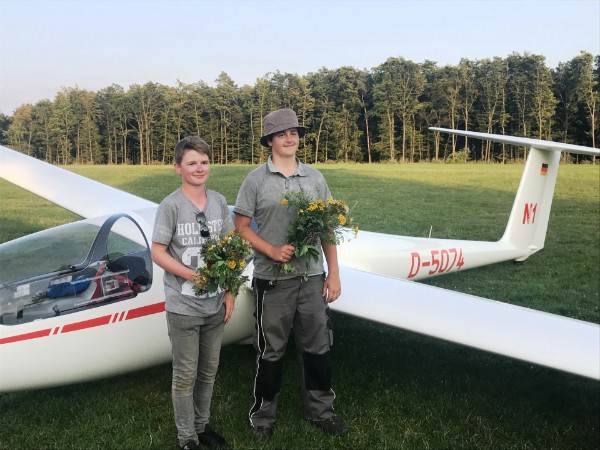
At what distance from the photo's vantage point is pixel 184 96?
24.8m

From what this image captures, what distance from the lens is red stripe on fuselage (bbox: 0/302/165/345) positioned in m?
3.11

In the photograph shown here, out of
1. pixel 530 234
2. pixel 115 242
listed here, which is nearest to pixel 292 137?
pixel 115 242

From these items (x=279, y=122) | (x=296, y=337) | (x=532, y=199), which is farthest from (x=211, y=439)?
(x=532, y=199)

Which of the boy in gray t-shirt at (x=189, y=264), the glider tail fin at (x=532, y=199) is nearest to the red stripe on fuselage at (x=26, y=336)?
the boy in gray t-shirt at (x=189, y=264)

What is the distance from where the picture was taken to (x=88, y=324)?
3322 mm

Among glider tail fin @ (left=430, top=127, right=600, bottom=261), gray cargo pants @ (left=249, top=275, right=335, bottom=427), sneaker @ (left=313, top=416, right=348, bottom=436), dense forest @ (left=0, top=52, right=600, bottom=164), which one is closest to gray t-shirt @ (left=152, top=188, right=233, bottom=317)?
gray cargo pants @ (left=249, top=275, right=335, bottom=427)

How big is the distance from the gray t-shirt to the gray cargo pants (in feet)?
1.53

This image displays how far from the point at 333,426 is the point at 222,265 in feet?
5.16

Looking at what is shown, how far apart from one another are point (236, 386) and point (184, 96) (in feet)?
73.6

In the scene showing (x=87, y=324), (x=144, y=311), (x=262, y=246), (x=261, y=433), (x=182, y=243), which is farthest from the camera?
(x=144, y=311)

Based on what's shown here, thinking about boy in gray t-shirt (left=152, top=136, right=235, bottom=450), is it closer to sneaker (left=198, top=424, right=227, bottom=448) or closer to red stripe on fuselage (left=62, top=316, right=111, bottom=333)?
sneaker (left=198, top=424, right=227, bottom=448)

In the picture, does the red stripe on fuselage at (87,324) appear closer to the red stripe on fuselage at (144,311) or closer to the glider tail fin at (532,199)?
the red stripe on fuselage at (144,311)

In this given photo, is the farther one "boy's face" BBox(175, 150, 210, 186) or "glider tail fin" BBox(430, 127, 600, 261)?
"glider tail fin" BBox(430, 127, 600, 261)

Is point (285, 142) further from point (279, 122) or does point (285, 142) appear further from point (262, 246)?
point (262, 246)
